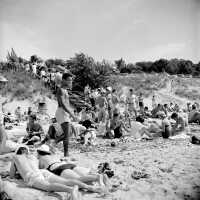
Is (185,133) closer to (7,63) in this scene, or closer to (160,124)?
(160,124)

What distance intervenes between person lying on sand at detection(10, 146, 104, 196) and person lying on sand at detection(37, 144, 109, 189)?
13 centimetres

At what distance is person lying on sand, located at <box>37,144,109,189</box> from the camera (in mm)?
3689

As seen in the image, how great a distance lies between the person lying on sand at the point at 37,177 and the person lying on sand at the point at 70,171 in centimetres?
13

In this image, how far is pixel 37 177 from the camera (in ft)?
11.9

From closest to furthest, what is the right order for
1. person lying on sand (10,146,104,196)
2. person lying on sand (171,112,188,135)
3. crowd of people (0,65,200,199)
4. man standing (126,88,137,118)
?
person lying on sand (10,146,104,196) → crowd of people (0,65,200,199) → person lying on sand (171,112,188,135) → man standing (126,88,137,118)

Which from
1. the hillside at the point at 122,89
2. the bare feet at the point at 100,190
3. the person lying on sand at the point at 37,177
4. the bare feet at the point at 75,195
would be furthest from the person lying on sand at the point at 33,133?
the hillside at the point at 122,89

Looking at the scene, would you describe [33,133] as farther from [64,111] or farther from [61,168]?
[61,168]

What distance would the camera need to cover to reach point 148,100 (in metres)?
22.3

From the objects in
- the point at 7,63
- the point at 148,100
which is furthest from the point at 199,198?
the point at 148,100

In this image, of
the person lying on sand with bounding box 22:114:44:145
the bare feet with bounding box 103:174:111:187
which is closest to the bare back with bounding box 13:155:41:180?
the bare feet with bounding box 103:174:111:187

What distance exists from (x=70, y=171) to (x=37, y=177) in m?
0.42

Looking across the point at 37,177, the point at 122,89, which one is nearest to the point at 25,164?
the point at 37,177

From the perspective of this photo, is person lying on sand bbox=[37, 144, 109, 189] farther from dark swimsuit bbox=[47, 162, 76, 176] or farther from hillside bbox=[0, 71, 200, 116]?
hillside bbox=[0, 71, 200, 116]

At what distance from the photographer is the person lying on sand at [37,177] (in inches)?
137
